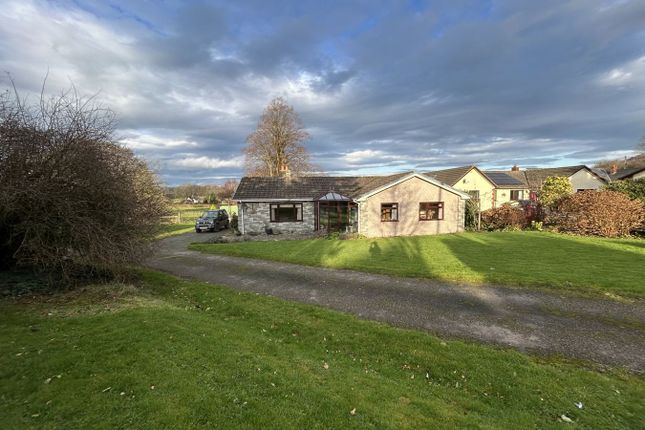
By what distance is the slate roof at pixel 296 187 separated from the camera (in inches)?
920

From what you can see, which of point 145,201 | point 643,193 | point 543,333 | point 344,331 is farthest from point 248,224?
point 643,193

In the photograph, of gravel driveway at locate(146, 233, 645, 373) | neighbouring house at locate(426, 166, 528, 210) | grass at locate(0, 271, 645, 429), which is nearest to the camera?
grass at locate(0, 271, 645, 429)

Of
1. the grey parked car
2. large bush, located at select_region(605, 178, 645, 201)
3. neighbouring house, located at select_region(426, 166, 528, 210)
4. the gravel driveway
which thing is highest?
neighbouring house, located at select_region(426, 166, 528, 210)

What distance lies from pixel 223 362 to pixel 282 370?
0.90 m

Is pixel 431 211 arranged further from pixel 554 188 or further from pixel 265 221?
pixel 554 188

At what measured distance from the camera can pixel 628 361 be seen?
514 centimetres

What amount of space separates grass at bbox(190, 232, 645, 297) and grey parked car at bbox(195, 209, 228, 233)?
9175mm

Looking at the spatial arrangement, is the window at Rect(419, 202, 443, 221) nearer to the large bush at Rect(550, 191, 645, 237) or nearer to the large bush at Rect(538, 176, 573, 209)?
the large bush at Rect(550, 191, 645, 237)

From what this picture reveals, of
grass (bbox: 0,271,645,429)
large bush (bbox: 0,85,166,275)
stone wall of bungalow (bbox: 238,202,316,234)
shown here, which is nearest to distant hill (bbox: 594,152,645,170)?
stone wall of bungalow (bbox: 238,202,316,234)

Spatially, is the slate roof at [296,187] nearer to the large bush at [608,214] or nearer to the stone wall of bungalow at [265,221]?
the stone wall of bungalow at [265,221]

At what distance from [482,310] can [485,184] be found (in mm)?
36485

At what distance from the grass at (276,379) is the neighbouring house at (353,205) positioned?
14453 millimetres

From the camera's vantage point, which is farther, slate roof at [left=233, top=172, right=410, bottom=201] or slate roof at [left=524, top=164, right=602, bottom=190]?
slate roof at [left=524, top=164, right=602, bottom=190]

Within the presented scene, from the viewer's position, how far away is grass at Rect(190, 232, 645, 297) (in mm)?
9445
